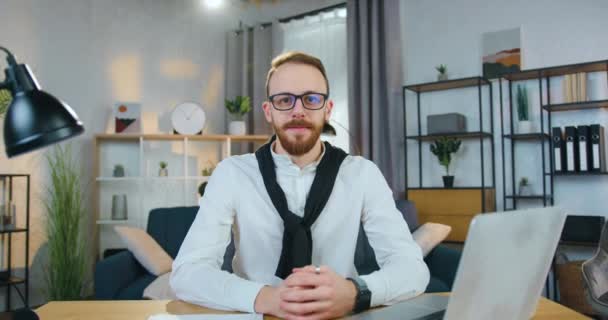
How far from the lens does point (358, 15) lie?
14.7 ft

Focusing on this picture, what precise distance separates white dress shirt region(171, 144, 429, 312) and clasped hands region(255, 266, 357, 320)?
258 mm

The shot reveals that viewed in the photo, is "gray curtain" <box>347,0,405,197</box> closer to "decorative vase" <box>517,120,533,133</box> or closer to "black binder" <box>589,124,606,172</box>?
"decorative vase" <box>517,120,533,133</box>

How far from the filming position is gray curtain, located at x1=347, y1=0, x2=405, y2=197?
4.20m

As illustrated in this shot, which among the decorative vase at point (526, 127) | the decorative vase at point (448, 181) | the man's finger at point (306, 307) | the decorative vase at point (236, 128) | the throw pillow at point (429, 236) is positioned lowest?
the throw pillow at point (429, 236)

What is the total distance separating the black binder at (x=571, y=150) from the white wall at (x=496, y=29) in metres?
0.27

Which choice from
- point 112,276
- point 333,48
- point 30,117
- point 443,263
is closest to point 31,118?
point 30,117

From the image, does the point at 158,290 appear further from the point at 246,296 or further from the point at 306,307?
the point at 306,307

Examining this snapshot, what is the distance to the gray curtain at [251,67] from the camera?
5062mm

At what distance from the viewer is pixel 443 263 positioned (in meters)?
2.85

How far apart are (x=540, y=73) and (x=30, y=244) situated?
158 inches

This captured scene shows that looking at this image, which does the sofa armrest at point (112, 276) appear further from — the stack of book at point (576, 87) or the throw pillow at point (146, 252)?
the stack of book at point (576, 87)

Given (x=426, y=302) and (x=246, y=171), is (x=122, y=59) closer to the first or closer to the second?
(x=246, y=171)

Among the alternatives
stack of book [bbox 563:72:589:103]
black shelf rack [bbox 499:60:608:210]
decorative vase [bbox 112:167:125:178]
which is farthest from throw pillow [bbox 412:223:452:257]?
decorative vase [bbox 112:167:125:178]

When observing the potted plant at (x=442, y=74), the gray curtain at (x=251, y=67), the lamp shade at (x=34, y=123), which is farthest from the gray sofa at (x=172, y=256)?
the gray curtain at (x=251, y=67)
